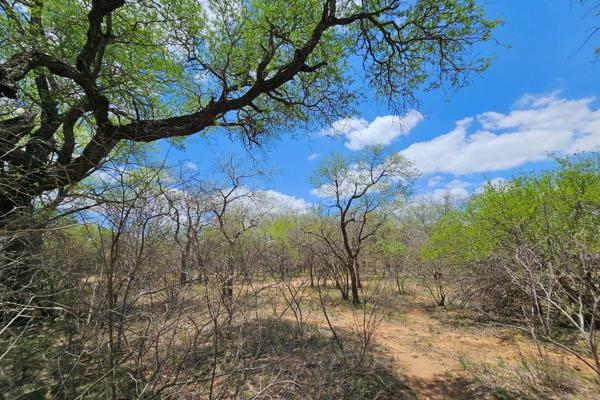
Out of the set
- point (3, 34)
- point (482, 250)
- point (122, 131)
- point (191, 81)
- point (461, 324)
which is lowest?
point (461, 324)

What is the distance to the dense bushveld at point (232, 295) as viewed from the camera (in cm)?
263

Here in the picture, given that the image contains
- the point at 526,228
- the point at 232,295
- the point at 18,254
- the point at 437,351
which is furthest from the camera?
the point at 526,228

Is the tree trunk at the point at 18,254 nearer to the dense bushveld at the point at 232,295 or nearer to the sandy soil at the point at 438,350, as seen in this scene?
A: the dense bushveld at the point at 232,295

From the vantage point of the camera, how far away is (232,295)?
3.85 metres

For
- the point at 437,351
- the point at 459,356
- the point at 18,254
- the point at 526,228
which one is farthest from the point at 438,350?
the point at 18,254

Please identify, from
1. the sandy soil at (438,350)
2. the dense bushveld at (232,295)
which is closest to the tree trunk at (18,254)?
the dense bushveld at (232,295)

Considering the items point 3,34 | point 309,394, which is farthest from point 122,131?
point 309,394

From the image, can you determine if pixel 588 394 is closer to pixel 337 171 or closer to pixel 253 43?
pixel 253 43

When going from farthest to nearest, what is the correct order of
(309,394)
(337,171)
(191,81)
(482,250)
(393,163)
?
(337,171) → (393,163) → (482,250) → (191,81) → (309,394)

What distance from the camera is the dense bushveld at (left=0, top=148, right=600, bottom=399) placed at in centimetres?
263

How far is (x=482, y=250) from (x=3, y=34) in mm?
12535

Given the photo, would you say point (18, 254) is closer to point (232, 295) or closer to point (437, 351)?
point (232, 295)

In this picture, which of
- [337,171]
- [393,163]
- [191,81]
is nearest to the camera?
[191,81]

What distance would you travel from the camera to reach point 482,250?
28.9ft
